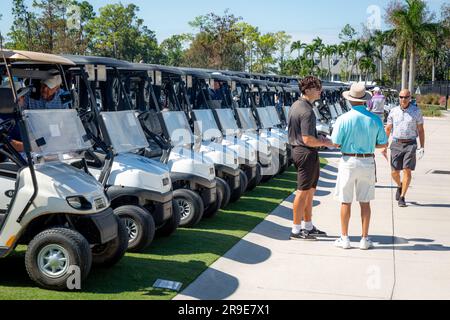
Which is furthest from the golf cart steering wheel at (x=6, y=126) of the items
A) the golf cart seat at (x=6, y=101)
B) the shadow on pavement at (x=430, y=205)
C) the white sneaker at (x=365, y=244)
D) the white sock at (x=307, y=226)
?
the shadow on pavement at (x=430, y=205)

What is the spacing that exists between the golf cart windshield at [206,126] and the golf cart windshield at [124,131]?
1677 mm

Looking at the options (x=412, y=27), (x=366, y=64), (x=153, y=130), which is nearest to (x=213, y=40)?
(x=412, y=27)

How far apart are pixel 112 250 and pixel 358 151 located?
2834mm

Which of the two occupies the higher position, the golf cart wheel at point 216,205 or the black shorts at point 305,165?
the black shorts at point 305,165

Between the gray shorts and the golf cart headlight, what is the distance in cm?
597

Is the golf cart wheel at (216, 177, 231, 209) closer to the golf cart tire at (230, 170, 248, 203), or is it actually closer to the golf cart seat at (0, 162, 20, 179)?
the golf cart tire at (230, 170, 248, 203)

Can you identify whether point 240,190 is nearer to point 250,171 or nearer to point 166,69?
point 250,171

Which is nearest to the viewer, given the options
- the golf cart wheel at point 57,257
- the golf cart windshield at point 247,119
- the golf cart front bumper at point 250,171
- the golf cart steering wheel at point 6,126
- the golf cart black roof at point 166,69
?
the golf cart wheel at point 57,257

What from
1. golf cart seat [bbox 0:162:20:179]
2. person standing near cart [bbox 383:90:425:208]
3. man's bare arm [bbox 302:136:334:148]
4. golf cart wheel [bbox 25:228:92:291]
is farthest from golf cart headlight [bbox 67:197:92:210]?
person standing near cart [bbox 383:90:425:208]

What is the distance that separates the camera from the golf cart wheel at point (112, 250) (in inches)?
218

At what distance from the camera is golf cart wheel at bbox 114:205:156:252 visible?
6.17 metres

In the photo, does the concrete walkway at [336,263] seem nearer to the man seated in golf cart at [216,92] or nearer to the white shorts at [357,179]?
the white shorts at [357,179]

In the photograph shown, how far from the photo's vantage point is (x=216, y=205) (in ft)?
26.6

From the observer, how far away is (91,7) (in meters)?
50.5
